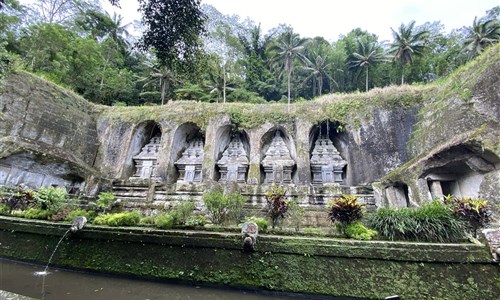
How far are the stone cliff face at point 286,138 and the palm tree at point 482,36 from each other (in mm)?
15660

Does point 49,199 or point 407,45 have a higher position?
point 407,45

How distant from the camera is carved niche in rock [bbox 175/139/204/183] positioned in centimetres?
1672

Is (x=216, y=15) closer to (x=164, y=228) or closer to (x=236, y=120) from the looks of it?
(x=236, y=120)

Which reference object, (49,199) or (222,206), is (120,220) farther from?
(49,199)

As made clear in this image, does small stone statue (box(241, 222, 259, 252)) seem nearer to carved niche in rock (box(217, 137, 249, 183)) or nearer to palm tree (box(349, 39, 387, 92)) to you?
carved niche in rock (box(217, 137, 249, 183))

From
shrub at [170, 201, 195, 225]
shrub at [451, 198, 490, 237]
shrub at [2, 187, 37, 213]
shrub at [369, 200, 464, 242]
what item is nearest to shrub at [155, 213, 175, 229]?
shrub at [170, 201, 195, 225]

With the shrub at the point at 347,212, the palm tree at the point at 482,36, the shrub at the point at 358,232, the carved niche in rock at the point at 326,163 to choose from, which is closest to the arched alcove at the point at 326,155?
the carved niche in rock at the point at 326,163

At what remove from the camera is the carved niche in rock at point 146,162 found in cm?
1693

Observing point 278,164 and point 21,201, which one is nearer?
point 21,201

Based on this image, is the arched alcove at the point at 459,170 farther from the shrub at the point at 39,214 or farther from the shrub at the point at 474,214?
the shrub at the point at 39,214

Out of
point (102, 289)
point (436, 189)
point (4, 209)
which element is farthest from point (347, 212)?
point (4, 209)

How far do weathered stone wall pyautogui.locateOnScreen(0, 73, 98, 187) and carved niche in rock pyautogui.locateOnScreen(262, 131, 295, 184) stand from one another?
385 inches

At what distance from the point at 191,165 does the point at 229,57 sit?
791 inches

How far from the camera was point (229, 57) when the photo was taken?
32.7m
